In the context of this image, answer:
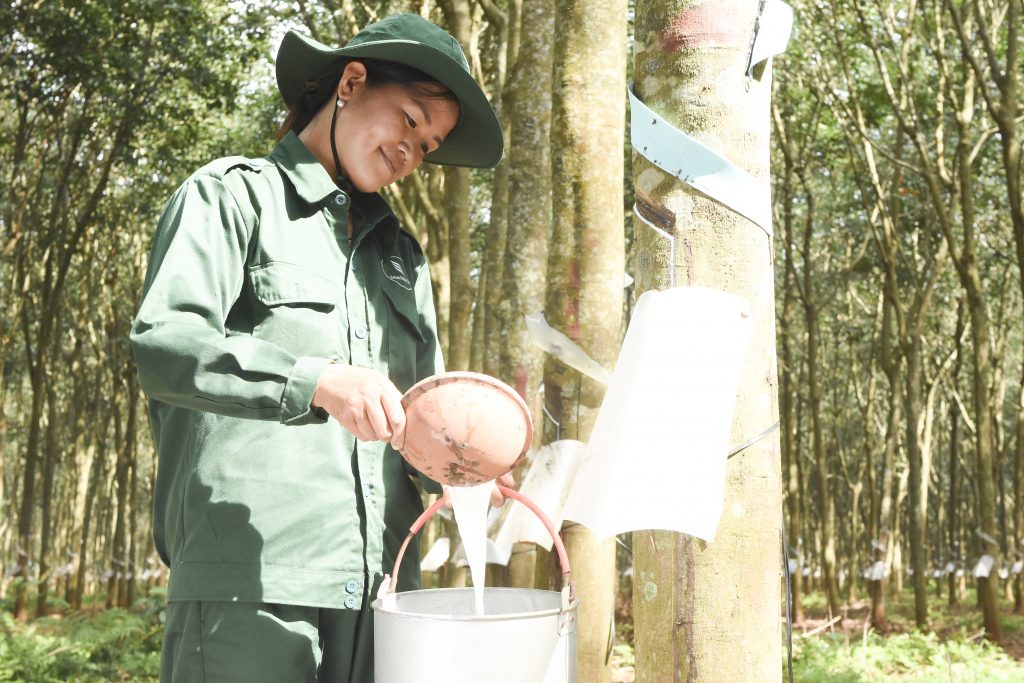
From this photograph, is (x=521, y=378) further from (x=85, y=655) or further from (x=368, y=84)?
(x=85, y=655)

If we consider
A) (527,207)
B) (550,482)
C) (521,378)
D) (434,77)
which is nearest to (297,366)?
(434,77)

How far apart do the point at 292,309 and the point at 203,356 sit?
1.08 ft

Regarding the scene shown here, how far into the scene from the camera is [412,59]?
1.99m

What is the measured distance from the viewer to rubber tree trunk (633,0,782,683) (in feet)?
4.99

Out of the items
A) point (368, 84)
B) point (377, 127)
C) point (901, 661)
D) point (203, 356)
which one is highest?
point (368, 84)

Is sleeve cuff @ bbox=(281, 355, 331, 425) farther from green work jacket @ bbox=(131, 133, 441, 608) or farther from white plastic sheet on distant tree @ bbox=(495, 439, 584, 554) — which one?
white plastic sheet on distant tree @ bbox=(495, 439, 584, 554)

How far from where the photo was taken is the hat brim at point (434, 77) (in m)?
1.98

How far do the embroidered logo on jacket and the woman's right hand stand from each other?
59 centimetres

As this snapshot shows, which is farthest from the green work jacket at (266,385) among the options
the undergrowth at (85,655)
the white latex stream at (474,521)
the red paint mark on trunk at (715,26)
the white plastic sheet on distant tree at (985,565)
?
the white plastic sheet on distant tree at (985,565)

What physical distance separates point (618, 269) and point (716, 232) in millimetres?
1369

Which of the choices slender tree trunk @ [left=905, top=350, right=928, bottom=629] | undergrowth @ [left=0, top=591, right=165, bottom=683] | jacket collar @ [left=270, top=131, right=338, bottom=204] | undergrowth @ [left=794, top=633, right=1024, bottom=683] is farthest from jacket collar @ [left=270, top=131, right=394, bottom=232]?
slender tree trunk @ [left=905, top=350, right=928, bottom=629]

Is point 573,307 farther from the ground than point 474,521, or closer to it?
farther from the ground

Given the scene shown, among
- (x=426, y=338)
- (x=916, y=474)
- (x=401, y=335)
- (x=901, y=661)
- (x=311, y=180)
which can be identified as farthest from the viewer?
(x=916, y=474)

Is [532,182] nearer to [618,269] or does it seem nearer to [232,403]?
[618,269]
